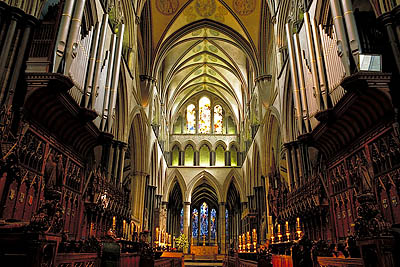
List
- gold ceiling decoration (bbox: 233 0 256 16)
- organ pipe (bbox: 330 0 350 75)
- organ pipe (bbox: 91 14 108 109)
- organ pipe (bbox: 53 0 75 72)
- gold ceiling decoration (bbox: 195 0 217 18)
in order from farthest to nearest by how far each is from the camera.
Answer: gold ceiling decoration (bbox: 195 0 217 18) < gold ceiling decoration (bbox: 233 0 256 16) < organ pipe (bbox: 91 14 108 109) < organ pipe (bbox: 53 0 75 72) < organ pipe (bbox: 330 0 350 75)

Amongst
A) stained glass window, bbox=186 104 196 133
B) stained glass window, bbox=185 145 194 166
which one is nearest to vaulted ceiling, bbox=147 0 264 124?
stained glass window, bbox=186 104 196 133

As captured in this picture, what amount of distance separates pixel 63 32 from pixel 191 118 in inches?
878

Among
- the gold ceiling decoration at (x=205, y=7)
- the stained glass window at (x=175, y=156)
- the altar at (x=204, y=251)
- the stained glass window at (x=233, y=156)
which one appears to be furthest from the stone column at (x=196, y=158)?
the gold ceiling decoration at (x=205, y=7)

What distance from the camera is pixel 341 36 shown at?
20.7 ft

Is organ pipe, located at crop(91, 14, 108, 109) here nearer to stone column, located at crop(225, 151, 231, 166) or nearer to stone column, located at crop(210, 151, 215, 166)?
stone column, located at crop(210, 151, 215, 166)

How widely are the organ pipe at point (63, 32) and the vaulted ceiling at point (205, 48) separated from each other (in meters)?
11.5

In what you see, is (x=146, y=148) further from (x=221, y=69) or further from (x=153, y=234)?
(x=221, y=69)

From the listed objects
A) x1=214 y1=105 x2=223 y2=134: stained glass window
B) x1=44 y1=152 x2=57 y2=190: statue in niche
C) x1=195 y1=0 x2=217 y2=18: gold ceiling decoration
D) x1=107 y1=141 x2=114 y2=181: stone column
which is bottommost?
x1=44 y1=152 x2=57 y2=190: statue in niche

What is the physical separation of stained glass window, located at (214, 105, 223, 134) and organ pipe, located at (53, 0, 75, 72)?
72.0ft

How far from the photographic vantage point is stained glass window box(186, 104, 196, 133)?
28.4 m

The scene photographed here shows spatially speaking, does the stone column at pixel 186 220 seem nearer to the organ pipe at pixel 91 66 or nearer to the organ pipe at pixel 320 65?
the organ pipe at pixel 91 66

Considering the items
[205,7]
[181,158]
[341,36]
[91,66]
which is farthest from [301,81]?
[181,158]

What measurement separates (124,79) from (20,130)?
695 centimetres

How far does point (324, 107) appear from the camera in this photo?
7238 millimetres
